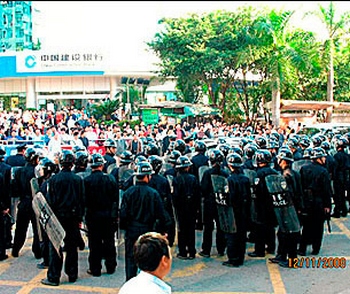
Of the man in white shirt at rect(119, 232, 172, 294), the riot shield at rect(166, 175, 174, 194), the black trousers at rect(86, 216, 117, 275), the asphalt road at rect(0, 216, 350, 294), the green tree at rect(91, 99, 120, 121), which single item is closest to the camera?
the man in white shirt at rect(119, 232, 172, 294)

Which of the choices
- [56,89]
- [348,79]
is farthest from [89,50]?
[348,79]

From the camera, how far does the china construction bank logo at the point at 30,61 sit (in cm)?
3073

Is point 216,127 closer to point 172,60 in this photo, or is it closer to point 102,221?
point 172,60

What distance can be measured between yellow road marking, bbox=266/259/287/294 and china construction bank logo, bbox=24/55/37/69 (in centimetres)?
2661

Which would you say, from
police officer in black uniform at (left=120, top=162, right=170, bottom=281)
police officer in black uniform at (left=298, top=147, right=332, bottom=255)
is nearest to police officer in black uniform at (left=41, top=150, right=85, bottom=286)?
police officer in black uniform at (left=120, top=162, right=170, bottom=281)

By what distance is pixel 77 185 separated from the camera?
6.45 m

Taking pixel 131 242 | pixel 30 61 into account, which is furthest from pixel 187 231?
pixel 30 61

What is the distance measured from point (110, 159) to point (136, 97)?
72.5ft

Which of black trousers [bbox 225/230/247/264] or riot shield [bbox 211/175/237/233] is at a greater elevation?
riot shield [bbox 211/175/237/233]

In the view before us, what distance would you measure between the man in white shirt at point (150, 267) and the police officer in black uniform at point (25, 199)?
4.83 m

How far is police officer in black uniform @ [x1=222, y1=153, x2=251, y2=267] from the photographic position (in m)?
6.99

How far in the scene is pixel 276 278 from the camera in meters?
6.57

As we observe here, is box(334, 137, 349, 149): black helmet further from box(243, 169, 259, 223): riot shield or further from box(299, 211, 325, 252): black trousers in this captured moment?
box(243, 169, 259, 223): riot shield

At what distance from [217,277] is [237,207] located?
41.0 inches
